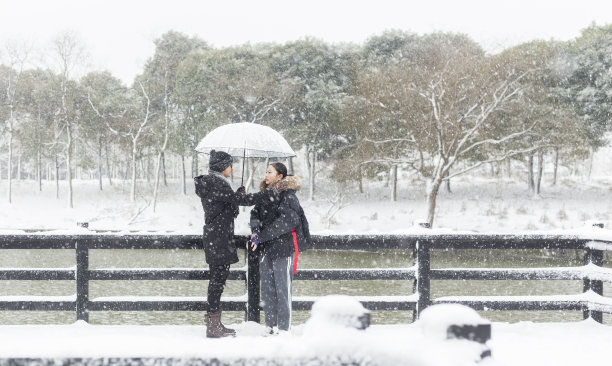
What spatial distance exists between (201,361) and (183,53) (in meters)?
36.2

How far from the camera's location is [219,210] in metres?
4.59

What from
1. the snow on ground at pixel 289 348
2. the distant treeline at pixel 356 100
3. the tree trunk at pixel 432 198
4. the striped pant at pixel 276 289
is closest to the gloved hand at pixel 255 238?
the striped pant at pixel 276 289

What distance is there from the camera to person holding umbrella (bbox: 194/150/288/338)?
180 inches

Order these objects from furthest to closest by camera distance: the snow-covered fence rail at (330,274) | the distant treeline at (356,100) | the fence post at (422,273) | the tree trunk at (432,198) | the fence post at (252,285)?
the distant treeline at (356,100), the tree trunk at (432,198), the fence post at (422,273), the fence post at (252,285), the snow-covered fence rail at (330,274)

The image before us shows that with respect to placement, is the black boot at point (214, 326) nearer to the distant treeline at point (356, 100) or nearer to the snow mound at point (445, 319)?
the snow mound at point (445, 319)

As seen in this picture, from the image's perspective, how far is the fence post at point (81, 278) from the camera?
16.5 ft

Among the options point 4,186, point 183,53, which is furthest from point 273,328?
point 4,186

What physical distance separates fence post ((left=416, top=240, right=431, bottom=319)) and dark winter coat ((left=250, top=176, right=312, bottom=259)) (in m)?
1.22

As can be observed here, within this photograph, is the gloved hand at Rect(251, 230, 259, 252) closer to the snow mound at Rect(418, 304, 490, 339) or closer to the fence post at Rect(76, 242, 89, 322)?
the fence post at Rect(76, 242, 89, 322)

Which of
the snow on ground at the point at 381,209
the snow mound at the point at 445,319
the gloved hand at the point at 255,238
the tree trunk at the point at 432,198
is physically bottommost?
the snow on ground at the point at 381,209

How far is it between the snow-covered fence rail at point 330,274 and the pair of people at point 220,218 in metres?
0.37

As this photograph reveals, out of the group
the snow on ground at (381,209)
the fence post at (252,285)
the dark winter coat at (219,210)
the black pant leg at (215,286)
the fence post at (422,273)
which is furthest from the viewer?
the snow on ground at (381,209)

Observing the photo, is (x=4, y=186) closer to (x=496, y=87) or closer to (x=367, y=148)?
(x=367, y=148)

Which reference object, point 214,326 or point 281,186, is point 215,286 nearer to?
point 214,326
